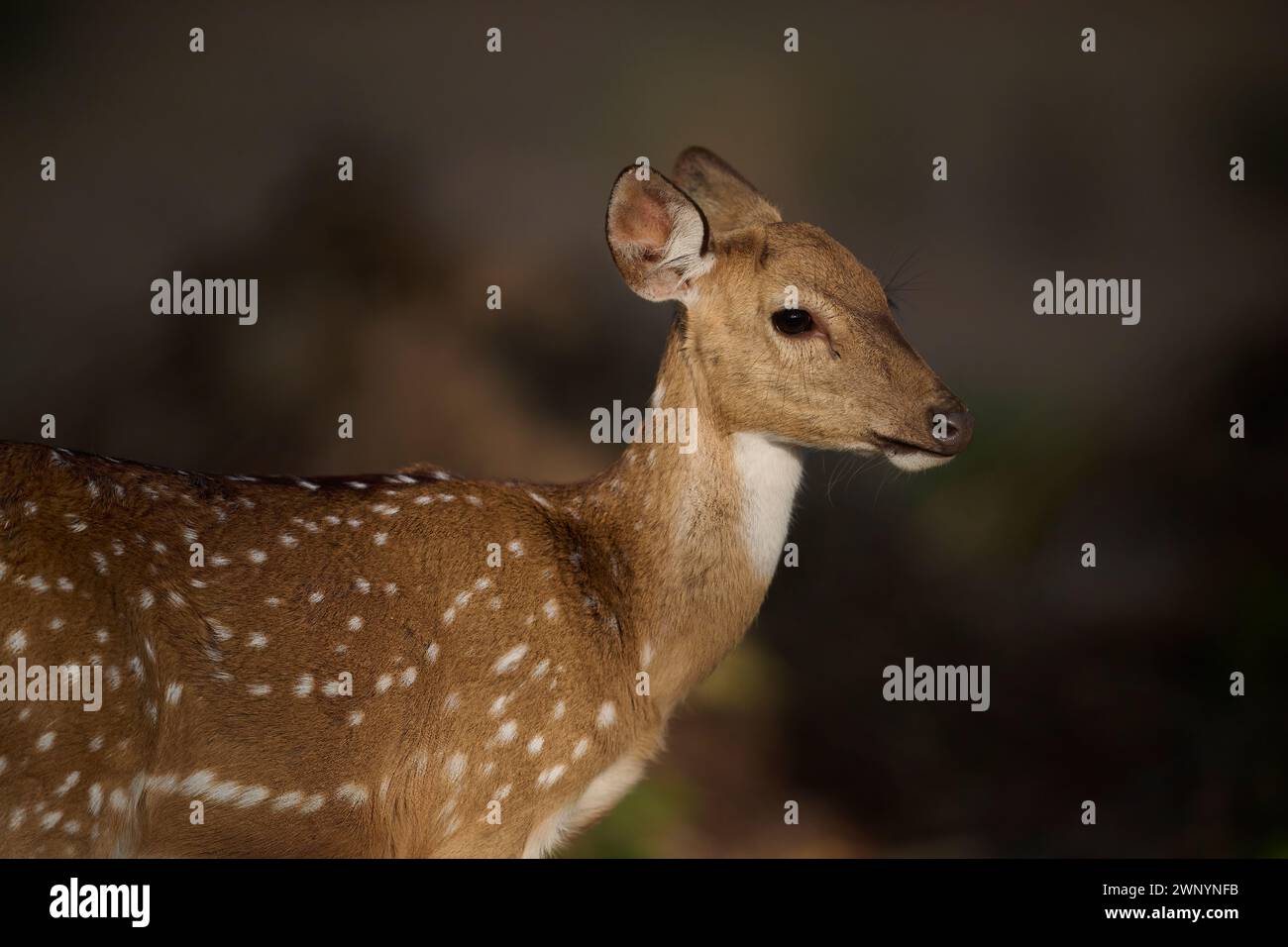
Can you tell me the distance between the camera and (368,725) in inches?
170

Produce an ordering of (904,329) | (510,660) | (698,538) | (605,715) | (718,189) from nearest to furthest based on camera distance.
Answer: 1. (510,660)
2. (605,715)
3. (698,538)
4. (718,189)
5. (904,329)

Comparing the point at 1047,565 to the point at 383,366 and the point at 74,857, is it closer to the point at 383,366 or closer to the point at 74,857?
the point at 383,366

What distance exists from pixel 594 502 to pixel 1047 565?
15.7ft

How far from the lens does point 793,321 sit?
15.6ft

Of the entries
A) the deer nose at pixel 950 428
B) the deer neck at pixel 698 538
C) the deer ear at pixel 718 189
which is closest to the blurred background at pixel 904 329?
the deer ear at pixel 718 189

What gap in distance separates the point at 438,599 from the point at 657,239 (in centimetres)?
146

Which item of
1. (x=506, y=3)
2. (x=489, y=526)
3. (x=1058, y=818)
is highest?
(x=506, y=3)

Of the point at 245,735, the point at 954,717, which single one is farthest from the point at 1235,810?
the point at 245,735

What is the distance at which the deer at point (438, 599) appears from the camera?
3.93m

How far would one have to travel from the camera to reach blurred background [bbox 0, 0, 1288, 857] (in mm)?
8258

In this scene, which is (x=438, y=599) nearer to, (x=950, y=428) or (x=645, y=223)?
(x=645, y=223)

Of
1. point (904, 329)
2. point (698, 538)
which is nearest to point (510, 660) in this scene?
point (698, 538)

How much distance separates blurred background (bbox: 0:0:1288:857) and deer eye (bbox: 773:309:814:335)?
3.56 m

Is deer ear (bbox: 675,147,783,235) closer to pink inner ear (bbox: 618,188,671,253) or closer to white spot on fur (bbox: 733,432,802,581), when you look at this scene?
pink inner ear (bbox: 618,188,671,253)
